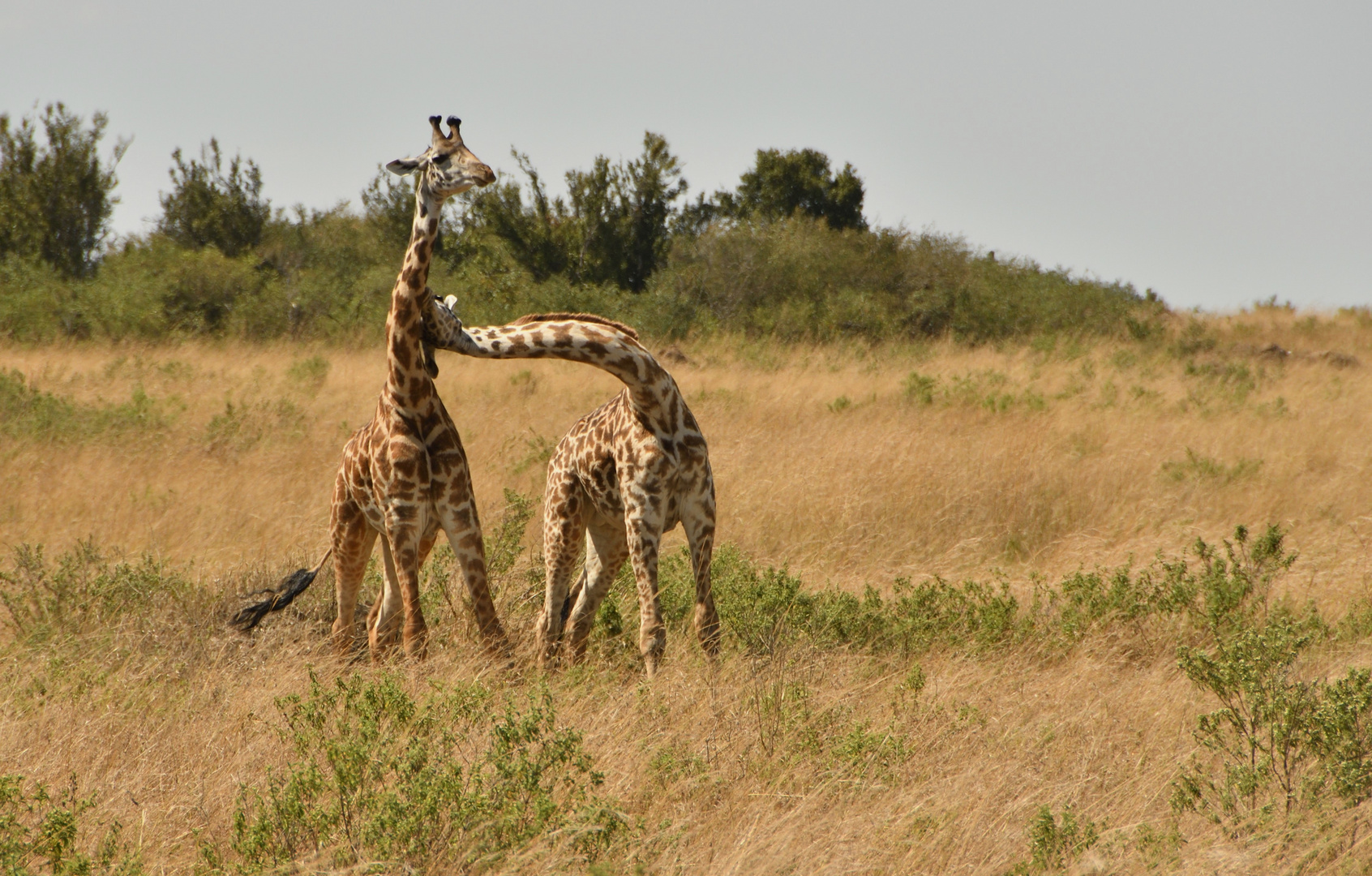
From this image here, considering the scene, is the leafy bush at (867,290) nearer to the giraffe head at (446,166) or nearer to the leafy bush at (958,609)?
the leafy bush at (958,609)

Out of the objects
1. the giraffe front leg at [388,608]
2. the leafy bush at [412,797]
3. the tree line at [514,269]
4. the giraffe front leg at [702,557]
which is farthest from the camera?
the tree line at [514,269]

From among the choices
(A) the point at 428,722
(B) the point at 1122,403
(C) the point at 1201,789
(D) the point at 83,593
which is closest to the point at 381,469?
(A) the point at 428,722

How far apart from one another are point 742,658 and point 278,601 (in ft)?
7.59

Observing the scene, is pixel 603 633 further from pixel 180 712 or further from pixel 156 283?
pixel 156 283

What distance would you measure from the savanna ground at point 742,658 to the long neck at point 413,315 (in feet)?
4.27

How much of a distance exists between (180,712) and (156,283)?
18.0 metres

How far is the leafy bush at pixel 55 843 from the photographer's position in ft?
11.1

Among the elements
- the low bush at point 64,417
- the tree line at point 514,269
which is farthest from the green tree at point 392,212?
the low bush at point 64,417

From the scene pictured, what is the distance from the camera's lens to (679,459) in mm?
5094

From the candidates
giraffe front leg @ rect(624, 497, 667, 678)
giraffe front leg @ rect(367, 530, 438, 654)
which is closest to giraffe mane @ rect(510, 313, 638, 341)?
giraffe front leg @ rect(624, 497, 667, 678)

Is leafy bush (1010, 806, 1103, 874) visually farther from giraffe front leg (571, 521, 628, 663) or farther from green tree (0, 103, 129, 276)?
green tree (0, 103, 129, 276)

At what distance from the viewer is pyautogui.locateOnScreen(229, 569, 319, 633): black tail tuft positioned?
222 inches

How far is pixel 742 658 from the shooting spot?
5.63 m

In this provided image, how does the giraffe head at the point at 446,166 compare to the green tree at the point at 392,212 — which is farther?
the green tree at the point at 392,212
